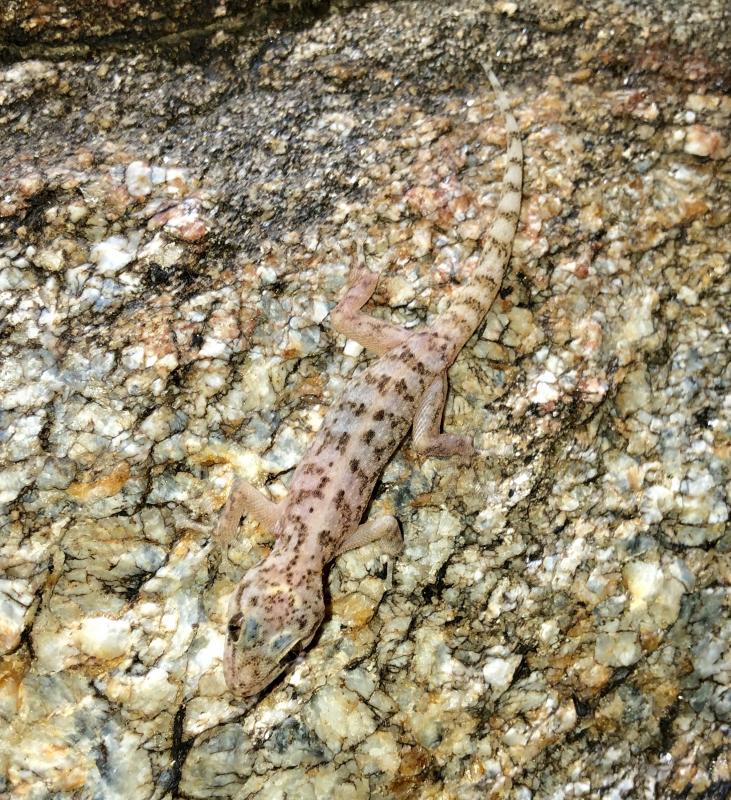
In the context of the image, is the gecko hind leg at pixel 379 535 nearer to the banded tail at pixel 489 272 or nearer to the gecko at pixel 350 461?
the gecko at pixel 350 461

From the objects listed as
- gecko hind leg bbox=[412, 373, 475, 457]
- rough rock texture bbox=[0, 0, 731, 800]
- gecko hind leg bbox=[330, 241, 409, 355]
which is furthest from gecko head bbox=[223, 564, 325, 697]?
gecko hind leg bbox=[330, 241, 409, 355]

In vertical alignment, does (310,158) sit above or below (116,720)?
above

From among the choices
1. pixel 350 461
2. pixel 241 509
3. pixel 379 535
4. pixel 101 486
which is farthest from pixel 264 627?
pixel 101 486

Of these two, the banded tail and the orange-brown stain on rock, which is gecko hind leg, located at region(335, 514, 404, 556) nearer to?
the banded tail

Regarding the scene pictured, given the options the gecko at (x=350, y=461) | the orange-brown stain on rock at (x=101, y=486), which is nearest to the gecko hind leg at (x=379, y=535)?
the gecko at (x=350, y=461)

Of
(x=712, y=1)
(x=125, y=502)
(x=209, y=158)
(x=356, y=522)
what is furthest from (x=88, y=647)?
(x=712, y=1)

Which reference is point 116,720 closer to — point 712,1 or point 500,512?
point 500,512
